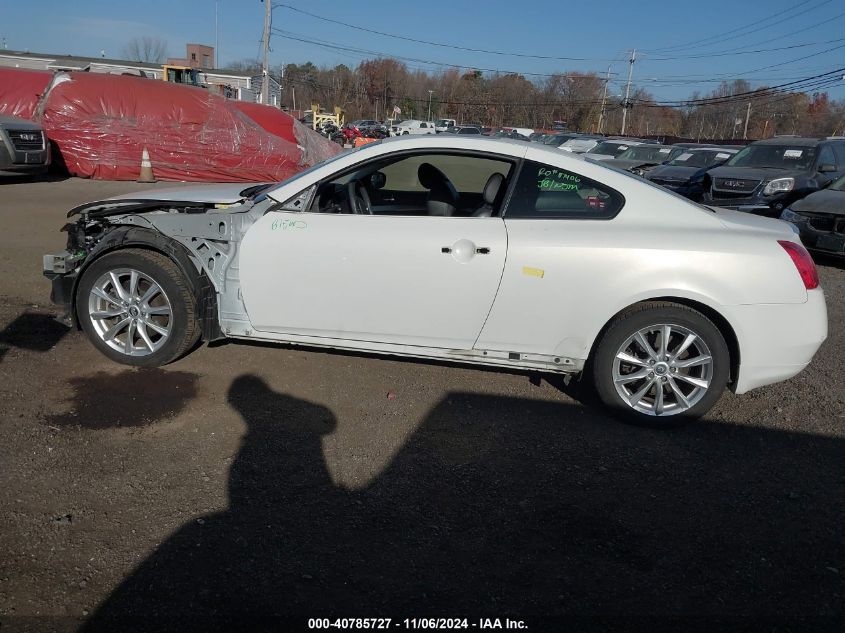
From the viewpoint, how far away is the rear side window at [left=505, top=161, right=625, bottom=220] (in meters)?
4.23

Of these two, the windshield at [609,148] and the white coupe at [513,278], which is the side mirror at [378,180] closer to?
the white coupe at [513,278]

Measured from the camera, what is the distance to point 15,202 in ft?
40.2

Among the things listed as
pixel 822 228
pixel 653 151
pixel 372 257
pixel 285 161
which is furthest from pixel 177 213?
pixel 653 151

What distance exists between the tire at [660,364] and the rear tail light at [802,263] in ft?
2.00

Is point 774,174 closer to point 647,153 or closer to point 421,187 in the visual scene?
point 647,153

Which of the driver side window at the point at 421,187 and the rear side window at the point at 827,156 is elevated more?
the rear side window at the point at 827,156

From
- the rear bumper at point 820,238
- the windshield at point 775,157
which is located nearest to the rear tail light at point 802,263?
the rear bumper at point 820,238

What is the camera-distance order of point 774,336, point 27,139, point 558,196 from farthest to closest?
point 27,139, point 558,196, point 774,336

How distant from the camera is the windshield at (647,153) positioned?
20859mm

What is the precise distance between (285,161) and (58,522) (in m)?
15.8

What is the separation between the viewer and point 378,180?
18.4 feet

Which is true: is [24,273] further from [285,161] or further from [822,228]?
[285,161]

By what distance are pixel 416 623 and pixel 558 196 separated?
2696mm

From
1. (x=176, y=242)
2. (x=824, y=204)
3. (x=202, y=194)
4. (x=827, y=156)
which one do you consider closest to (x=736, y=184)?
(x=827, y=156)
